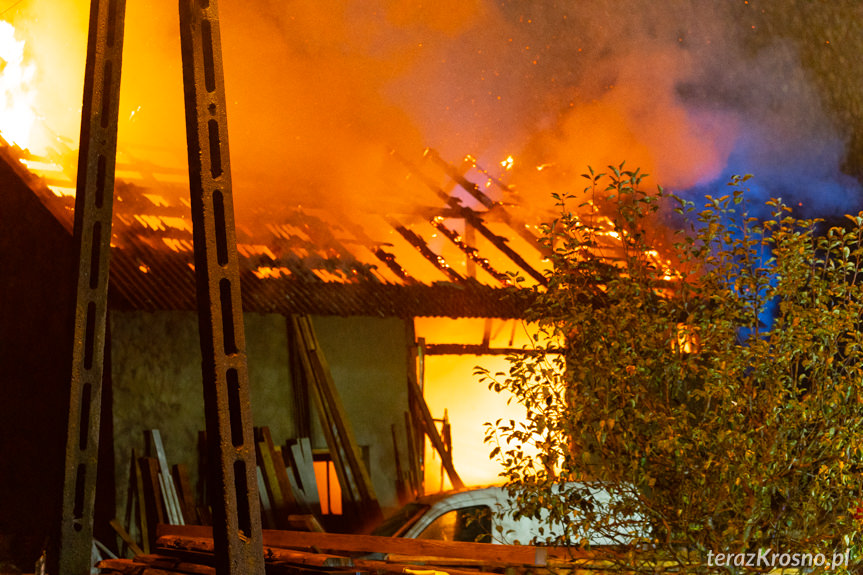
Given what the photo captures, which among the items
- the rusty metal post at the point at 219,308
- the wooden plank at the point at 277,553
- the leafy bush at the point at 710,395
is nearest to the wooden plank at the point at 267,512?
the wooden plank at the point at 277,553

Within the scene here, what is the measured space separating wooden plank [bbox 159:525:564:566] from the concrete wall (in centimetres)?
310

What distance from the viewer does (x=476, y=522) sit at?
8781 millimetres

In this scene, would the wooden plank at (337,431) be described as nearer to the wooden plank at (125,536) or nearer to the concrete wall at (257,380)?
the concrete wall at (257,380)

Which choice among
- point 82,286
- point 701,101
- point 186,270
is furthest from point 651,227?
point 82,286

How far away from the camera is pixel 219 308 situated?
464 centimetres

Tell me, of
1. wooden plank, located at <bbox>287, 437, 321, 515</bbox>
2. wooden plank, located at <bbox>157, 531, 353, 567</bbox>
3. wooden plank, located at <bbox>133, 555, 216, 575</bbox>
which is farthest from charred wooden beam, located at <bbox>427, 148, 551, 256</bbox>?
wooden plank, located at <bbox>133, 555, 216, 575</bbox>

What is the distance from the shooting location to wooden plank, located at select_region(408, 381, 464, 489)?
44.8 feet

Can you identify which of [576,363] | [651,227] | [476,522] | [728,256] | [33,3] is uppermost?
[33,3]

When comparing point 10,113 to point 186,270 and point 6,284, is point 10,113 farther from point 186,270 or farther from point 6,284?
point 186,270

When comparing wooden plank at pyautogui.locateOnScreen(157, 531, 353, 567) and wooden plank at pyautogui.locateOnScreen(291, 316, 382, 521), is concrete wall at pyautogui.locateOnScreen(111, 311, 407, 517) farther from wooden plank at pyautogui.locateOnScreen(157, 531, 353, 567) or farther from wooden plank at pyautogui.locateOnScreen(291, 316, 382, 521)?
wooden plank at pyautogui.locateOnScreen(157, 531, 353, 567)

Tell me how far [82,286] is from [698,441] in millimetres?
4053

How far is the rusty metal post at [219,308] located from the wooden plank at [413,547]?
3435mm

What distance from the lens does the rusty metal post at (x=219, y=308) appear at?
14.6ft

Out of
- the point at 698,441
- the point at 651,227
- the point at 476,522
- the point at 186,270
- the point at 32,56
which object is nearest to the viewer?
the point at 698,441
